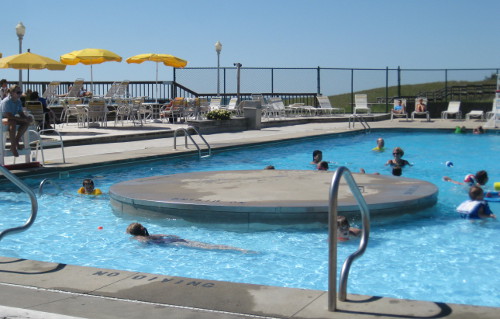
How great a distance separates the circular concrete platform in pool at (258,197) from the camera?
25.6ft

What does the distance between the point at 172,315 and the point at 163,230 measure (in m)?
4.12

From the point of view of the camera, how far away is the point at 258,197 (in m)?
8.45

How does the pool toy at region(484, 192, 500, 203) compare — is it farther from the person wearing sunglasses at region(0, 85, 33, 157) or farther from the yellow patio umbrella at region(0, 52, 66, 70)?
the yellow patio umbrella at region(0, 52, 66, 70)

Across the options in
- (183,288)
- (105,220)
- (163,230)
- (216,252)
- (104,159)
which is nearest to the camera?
(183,288)

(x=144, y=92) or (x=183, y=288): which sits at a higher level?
(x=144, y=92)

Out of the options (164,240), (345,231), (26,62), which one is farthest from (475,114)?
(164,240)

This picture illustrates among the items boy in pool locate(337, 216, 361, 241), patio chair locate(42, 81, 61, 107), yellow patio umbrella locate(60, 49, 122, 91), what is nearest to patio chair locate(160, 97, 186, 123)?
yellow patio umbrella locate(60, 49, 122, 91)

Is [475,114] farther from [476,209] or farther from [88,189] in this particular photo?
[88,189]

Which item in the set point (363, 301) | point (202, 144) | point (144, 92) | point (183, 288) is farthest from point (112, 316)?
point (144, 92)

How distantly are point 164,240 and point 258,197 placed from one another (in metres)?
1.60

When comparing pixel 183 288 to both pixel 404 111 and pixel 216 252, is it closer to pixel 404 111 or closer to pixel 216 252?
pixel 216 252

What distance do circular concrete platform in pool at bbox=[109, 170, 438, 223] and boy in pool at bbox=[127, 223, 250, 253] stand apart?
2.29ft

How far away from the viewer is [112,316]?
3.93 metres

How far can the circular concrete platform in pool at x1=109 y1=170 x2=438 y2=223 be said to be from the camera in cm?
780
